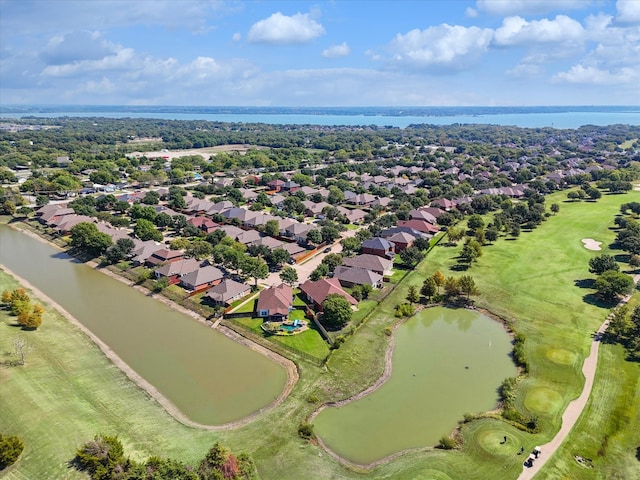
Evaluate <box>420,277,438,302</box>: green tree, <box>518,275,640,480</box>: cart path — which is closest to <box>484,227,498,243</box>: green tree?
<box>420,277,438,302</box>: green tree

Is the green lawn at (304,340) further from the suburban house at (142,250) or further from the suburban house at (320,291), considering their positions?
the suburban house at (142,250)

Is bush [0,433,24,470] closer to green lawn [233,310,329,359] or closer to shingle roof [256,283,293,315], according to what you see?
green lawn [233,310,329,359]

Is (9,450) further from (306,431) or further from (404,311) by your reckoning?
(404,311)

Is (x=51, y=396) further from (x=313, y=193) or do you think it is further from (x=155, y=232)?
(x=313, y=193)

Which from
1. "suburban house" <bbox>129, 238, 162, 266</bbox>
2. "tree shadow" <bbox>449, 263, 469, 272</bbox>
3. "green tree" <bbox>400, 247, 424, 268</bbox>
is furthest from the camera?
"suburban house" <bbox>129, 238, 162, 266</bbox>

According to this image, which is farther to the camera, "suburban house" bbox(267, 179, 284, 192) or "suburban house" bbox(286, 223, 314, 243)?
"suburban house" bbox(267, 179, 284, 192)

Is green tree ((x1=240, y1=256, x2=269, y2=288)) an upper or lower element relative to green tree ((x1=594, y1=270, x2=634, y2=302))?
upper

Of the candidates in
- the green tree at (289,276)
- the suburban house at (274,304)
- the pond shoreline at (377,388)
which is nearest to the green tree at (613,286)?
the pond shoreline at (377,388)
